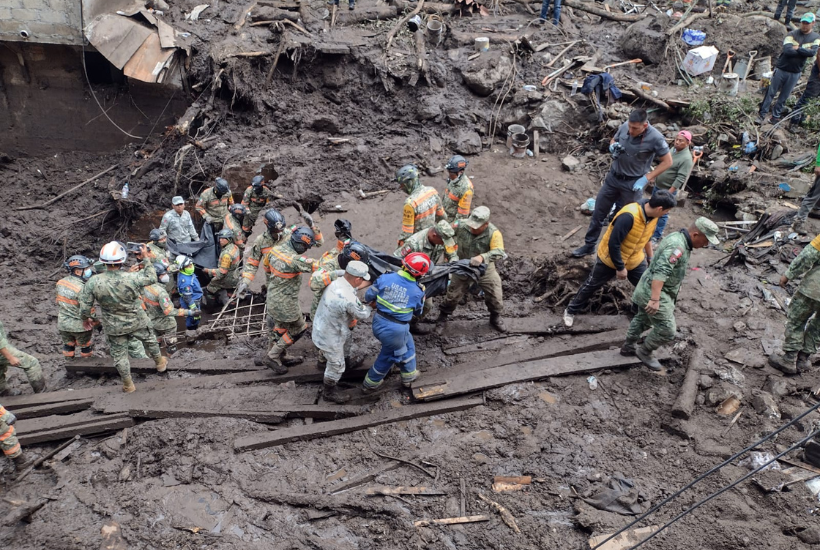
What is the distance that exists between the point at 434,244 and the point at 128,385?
3.96 metres

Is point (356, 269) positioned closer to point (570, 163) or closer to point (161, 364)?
point (161, 364)

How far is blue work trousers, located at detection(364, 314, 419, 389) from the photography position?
216 inches

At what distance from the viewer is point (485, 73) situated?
40.0 feet

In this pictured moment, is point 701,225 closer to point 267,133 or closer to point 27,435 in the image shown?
point 27,435

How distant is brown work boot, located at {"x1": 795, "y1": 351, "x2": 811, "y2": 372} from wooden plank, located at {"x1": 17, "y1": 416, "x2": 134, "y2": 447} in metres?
7.31

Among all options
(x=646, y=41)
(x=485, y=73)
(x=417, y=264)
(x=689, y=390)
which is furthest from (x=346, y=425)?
(x=646, y=41)

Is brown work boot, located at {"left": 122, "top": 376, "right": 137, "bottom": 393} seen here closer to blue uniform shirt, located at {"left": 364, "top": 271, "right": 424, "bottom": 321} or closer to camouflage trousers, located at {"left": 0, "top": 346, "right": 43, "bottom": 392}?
camouflage trousers, located at {"left": 0, "top": 346, "right": 43, "bottom": 392}

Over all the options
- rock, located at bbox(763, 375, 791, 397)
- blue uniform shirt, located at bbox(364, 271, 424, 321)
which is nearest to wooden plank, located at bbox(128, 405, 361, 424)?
blue uniform shirt, located at bbox(364, 271, 424, 321)

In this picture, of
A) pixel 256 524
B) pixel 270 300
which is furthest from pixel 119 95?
pixel 256 524

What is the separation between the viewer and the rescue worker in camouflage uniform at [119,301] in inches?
240

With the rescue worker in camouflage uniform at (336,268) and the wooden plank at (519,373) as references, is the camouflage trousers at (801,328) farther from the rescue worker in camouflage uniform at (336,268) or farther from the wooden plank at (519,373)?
the rescue worker in camouflage uniform at (336,268)

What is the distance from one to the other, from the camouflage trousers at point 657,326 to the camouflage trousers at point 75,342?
22.4ft

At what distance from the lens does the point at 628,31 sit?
12664mm

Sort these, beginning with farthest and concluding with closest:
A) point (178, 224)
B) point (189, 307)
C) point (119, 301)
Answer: point (178, 224)
point (189, 307)
point (119, 301)
